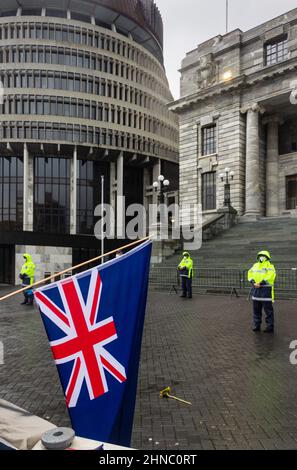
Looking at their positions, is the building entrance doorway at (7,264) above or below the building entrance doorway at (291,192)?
below

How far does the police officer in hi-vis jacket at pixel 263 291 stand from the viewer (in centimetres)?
872

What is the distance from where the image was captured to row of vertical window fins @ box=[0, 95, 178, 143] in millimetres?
45625

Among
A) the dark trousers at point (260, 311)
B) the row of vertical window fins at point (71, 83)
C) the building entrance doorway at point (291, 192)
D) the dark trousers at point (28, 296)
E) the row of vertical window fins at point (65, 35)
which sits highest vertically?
the row of vertical window fins at point (65, 35)

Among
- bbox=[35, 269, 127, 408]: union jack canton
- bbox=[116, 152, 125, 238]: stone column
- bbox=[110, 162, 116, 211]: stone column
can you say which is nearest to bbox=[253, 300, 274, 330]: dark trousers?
bbox=[35, 269, 127, 408]: union jack canton

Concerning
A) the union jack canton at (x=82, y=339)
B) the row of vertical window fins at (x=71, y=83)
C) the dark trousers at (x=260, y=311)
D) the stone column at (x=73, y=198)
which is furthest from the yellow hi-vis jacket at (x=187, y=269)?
the row of vertical window fins at (x=71, y=83)

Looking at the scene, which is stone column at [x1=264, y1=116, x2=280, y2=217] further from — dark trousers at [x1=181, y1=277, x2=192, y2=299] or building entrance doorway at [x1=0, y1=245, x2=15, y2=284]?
building entrance doorway at [x1=0, y1=245, x2=15, y2=284]

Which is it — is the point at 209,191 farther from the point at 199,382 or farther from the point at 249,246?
the point at 199,382

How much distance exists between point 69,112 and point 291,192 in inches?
1148

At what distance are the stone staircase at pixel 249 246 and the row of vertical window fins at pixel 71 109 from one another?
95.1ft

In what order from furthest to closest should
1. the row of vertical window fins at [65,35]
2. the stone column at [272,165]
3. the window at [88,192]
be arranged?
the window at [88,192] < the row of vertical window fins at [65,35] < the stone column at [272,165]

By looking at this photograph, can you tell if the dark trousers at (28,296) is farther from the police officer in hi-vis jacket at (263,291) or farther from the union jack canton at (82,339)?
the union jack canton at (82,339)

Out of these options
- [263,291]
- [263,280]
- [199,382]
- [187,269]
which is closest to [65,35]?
[187,269]

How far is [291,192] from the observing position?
32.4m

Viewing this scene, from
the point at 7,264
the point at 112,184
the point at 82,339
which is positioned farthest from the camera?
the point at 112,184
